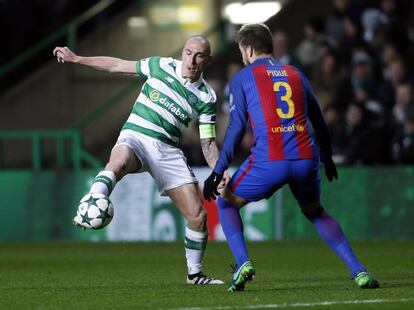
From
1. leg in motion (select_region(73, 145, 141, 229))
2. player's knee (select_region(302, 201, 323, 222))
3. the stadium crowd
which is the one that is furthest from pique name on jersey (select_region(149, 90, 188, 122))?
the stadium crowd

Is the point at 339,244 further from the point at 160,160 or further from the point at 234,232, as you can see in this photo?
the point at 160,160

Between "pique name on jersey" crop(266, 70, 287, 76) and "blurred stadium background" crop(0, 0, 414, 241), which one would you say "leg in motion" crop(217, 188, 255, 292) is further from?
"blurred stadium background" crop(0, 0, 414, 241)

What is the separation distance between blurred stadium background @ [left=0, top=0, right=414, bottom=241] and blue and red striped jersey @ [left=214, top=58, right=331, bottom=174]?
27.0 ft

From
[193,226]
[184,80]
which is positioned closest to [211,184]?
[193,226]

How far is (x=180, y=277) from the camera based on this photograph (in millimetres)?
10633

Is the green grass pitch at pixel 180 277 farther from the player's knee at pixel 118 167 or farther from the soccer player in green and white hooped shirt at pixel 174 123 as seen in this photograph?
the player's knee at pixel 118 167

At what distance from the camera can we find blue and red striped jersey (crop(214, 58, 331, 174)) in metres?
8.63

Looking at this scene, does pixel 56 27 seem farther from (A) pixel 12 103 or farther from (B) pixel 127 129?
(B) pixel 127 129

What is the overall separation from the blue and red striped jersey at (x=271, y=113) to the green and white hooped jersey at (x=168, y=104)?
1135mm

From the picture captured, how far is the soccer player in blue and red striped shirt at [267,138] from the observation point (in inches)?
340

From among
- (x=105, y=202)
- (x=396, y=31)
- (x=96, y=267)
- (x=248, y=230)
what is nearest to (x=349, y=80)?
(x=396, y=31)

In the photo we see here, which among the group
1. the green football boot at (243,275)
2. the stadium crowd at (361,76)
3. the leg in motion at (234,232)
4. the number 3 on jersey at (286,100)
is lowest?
the green football boot at (243,275)

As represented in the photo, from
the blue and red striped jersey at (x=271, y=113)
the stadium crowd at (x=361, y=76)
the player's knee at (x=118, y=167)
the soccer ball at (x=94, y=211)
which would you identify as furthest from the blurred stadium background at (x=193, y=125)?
the soccer ball at (x=94, y=211)

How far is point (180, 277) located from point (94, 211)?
7.00ft
